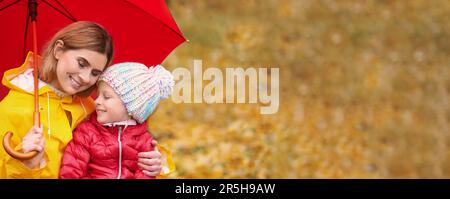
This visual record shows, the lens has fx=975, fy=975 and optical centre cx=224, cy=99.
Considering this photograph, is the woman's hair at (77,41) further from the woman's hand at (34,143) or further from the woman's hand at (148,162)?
the woman's hand at (148,162)

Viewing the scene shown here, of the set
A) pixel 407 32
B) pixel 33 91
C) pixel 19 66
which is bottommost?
pixel 33 91

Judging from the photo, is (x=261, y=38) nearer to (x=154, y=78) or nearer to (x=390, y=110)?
(x=390, y=110)

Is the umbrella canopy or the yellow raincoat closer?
the yellow raincoat

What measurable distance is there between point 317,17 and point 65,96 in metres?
4.99

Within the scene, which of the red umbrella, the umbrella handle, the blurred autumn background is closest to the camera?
the umbrella handle

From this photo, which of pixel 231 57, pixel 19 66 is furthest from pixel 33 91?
pixel 231 57

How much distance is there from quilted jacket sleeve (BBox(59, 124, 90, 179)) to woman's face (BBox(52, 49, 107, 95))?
0.21 meters

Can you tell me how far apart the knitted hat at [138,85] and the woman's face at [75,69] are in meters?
0.06

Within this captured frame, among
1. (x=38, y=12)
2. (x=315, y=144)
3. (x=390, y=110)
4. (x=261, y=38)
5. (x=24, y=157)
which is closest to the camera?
(x=24, y=157)

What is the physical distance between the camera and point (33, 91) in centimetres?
390

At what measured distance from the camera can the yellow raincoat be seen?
3852 mm

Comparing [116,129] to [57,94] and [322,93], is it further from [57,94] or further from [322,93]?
[322,93]

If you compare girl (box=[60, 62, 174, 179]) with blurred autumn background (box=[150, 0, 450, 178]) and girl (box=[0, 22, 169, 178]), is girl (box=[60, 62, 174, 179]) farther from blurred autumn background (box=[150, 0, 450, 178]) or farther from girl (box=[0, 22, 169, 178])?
blurred autumn background (box=[150, 0, 450, 178])

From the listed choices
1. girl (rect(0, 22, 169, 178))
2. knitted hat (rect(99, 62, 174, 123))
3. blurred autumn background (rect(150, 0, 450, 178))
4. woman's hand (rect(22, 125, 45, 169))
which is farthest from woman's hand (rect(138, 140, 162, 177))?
blurred autumn background (rect(150, 0, 450, 178))
